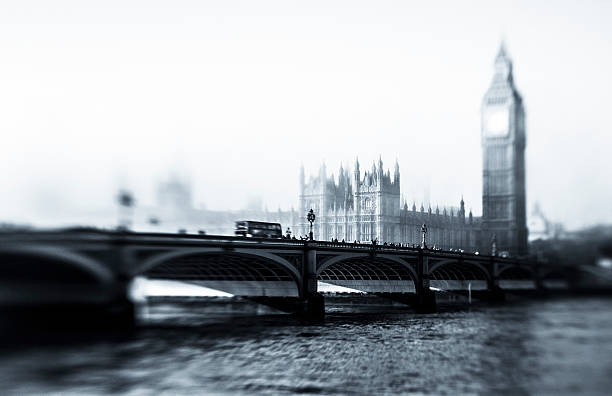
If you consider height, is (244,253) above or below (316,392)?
above

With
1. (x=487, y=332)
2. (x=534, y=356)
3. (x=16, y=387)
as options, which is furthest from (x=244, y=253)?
(x=16, y=387)

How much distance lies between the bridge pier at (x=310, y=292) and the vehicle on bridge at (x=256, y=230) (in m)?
2.59

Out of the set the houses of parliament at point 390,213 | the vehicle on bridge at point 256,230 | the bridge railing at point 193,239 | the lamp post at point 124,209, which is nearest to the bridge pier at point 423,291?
the bridge railing at point 193,239

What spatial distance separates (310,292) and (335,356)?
677 inches

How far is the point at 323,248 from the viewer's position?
163ft

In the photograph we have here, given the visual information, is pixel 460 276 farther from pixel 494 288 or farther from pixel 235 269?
pixel 235 269

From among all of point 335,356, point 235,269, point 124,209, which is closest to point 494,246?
point 235,269

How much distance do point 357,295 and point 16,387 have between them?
206 ft

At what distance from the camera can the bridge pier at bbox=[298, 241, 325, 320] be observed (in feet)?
154

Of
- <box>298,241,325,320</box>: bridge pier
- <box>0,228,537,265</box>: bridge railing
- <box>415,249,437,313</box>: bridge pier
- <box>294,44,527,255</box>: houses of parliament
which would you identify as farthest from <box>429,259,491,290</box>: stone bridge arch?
<box>298,241,325,320</box>: bridge pier

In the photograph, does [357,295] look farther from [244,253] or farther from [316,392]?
[316,392]

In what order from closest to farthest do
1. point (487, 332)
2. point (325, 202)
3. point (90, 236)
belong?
point (90, 236) → point (487, 332) → point (325, 202)

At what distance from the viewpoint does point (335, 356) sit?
30.0 m

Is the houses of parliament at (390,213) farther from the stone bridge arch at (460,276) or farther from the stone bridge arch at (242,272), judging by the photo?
the stone bridge arch at (242,272)
